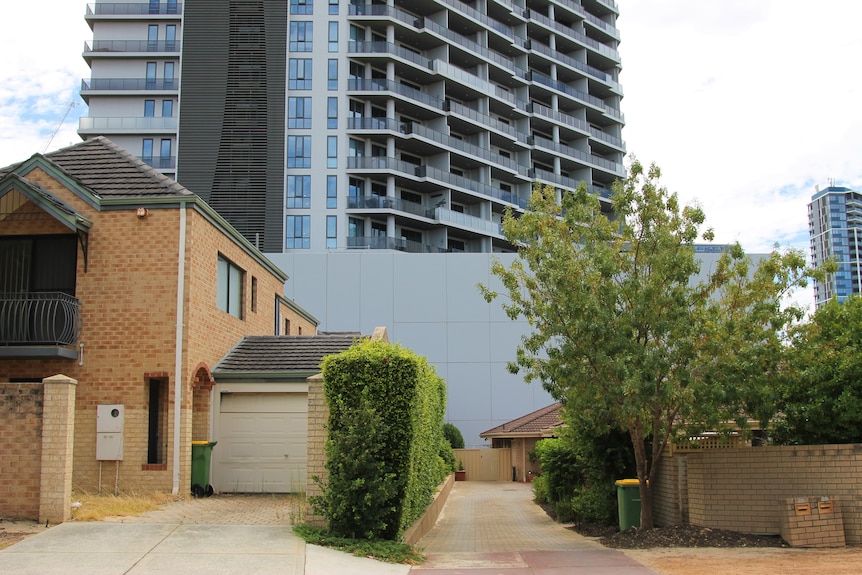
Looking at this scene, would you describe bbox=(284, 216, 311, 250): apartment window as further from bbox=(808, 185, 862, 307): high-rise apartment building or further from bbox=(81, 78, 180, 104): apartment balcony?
bbox=(808, 185, 862, 307): high-rise apartment building

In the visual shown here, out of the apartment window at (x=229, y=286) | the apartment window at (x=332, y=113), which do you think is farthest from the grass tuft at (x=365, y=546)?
the apartment window at (x=332, y=113)

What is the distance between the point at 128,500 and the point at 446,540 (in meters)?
5.88

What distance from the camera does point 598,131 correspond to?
80312 millimetres

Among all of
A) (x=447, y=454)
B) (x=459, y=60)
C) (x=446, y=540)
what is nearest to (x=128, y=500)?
(x=446, y=540)

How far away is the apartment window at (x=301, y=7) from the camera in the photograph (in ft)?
211

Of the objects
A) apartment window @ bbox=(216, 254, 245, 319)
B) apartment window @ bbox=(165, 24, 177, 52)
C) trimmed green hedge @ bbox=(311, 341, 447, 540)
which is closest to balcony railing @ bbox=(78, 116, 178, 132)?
apartment window @ bbox=(165, 24, 177, 52)

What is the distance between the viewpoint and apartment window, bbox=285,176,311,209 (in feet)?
205

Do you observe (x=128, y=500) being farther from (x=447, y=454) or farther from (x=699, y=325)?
(x=447, y=454)

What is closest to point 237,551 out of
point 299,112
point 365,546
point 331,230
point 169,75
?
point 365,546

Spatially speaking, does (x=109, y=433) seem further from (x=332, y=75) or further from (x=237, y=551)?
(x=332, y=75)

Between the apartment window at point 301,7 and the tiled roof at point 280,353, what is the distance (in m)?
50.4

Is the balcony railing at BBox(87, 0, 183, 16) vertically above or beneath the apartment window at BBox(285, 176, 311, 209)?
above

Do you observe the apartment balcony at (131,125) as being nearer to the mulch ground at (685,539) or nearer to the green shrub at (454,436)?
the green shrub at (454,436)

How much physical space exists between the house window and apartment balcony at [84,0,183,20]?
56717 millimetres
